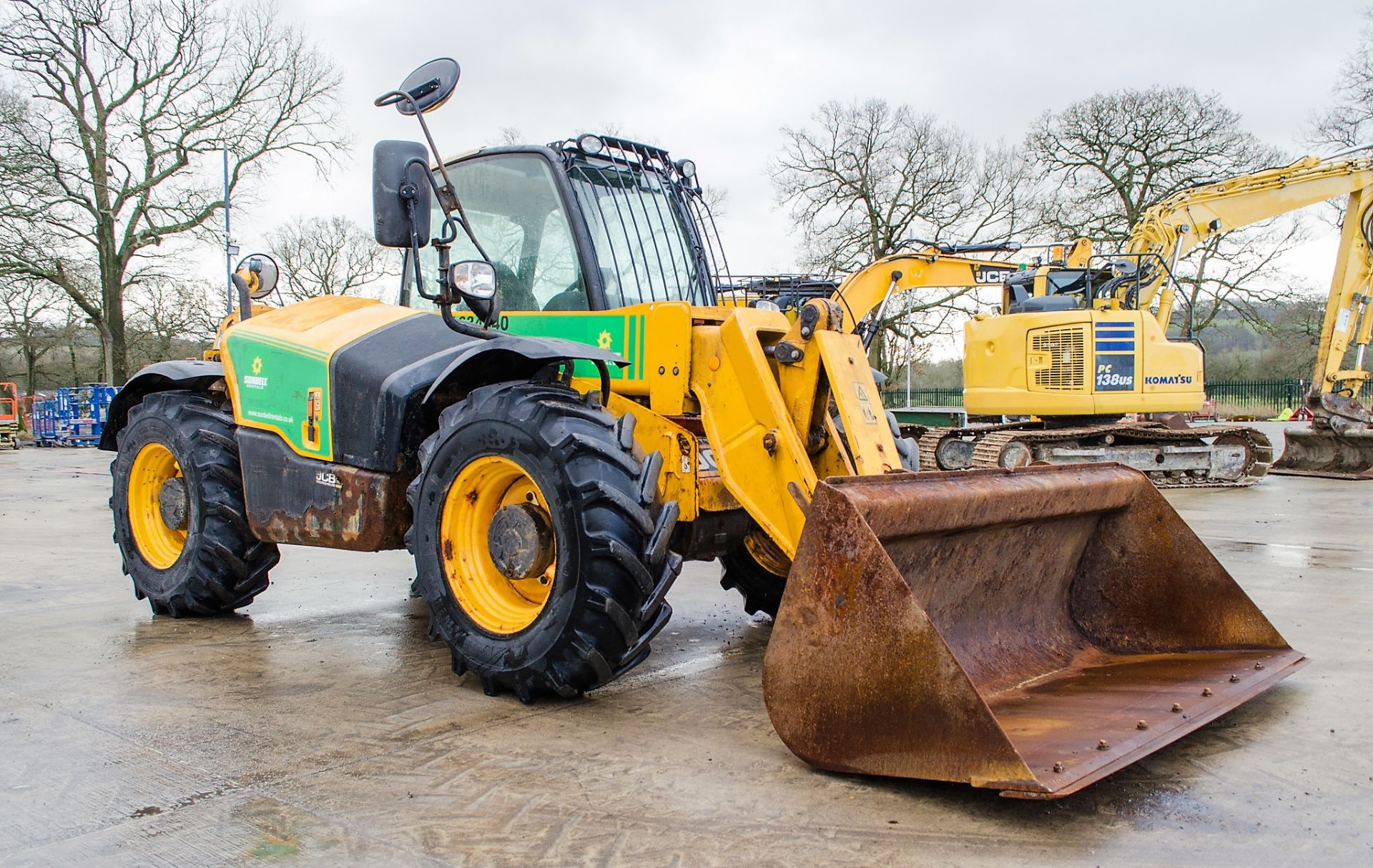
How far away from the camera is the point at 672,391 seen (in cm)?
472

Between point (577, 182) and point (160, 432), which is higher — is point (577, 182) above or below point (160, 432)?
above

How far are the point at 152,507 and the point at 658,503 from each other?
357 cm

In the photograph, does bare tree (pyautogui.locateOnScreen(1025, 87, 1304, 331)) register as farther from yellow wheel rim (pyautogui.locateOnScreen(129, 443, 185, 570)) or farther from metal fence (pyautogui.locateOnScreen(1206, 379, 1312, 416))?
yellow wheel rim (pyautogui.locateOnScreen(129, 443, 185, 570))

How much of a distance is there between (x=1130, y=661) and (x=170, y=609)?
190 inches

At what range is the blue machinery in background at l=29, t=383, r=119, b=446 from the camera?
28.6m

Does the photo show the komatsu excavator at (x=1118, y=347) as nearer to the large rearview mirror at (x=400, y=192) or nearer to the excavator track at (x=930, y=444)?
the excavator track at (x=930, y=444)

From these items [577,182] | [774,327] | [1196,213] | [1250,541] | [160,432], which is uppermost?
[1196,213]

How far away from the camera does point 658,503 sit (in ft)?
14.4

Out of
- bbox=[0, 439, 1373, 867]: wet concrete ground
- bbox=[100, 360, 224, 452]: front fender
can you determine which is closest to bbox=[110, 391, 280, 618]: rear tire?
bbox=[100, 360, 224, 452]: front fender

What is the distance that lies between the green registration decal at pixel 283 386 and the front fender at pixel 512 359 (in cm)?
73

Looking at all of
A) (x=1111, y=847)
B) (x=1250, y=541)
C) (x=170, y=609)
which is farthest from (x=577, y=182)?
(x=1250, y=541)

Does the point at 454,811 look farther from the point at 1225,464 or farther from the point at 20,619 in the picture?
the point at 1225,464

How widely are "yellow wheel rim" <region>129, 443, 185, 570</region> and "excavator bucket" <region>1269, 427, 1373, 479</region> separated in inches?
602

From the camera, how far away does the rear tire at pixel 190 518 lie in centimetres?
571
